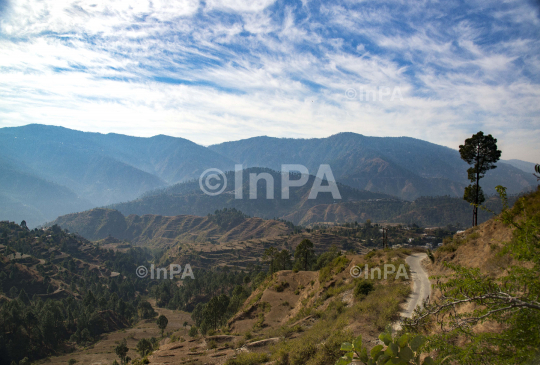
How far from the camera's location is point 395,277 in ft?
77.0

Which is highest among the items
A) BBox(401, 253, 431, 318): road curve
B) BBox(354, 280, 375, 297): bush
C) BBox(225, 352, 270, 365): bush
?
BBox(401, 253, 431, 318): road curve

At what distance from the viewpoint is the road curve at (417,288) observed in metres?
16.0

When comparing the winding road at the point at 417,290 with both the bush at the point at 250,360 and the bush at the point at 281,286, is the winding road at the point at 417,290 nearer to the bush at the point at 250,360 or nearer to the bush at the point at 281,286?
the bush at the point at 250,360

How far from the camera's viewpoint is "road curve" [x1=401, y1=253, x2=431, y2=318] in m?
16.0

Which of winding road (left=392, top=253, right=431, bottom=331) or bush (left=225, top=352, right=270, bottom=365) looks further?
winding road (left=392, top=253, right=431, bottom=331)

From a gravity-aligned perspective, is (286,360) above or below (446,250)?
below

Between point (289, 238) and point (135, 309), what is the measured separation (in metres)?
90.9

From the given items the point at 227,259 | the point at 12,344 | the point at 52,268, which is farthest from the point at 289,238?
the point at 12,344

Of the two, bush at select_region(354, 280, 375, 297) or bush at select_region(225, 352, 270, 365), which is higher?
bush at select_region(354, 280, 375, 297)

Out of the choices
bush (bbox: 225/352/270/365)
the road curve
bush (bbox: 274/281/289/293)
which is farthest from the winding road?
bush (bbox: 274/281/289/293)

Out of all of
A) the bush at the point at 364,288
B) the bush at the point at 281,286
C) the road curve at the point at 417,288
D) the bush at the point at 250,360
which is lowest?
the bush at the point at 281,286

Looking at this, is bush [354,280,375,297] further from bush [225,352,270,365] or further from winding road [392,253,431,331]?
bush [225,352,270,365]

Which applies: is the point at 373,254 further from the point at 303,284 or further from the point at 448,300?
the point at 448,300

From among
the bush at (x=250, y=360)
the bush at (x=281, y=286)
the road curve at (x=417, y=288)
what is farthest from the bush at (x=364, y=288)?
the bush at (x=281, y=286)
